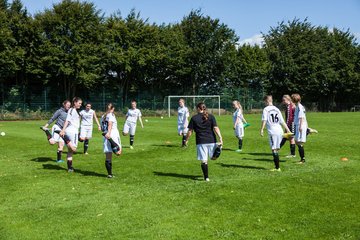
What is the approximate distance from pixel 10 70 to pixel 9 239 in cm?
4600

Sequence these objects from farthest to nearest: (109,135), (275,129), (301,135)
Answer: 1. (301,135)
2. (275,129)
3. (109,135)

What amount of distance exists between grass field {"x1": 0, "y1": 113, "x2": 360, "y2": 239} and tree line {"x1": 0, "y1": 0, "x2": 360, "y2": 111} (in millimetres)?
36983

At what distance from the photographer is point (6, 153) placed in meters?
18.9

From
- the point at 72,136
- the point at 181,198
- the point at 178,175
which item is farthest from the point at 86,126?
the point at 181,198

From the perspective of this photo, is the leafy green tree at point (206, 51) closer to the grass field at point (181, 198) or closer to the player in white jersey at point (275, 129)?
the grass field at point (181, 198)

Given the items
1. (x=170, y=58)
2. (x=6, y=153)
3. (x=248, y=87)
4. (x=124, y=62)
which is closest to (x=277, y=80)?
(x=248, y=87)

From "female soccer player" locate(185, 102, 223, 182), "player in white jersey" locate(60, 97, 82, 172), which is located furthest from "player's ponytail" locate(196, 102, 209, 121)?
"player in white jersey" locate(60, 97, 82, 172)

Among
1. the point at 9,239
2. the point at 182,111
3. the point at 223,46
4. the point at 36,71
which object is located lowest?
the point at 9,239

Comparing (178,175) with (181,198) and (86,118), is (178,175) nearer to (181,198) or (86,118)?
(181,198)

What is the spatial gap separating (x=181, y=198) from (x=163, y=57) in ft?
165

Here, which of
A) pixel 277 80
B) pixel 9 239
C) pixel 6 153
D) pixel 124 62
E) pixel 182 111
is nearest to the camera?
pixel 9 239

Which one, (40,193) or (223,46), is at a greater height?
(223,46)

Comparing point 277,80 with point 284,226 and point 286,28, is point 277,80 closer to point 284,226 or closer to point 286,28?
point 286,28

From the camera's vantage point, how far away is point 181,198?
10023 millimetres
